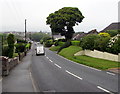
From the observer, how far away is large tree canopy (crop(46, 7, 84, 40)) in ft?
198

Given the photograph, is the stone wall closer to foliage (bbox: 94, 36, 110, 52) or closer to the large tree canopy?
foliage (bbox: 94, 36, 110, 52)

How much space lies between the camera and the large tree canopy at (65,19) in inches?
2371

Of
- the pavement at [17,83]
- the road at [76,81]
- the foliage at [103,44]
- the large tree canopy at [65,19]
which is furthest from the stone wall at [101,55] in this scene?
the large tree canopy at [65,19]

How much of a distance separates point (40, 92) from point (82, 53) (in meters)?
29.5

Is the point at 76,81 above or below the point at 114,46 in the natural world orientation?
below

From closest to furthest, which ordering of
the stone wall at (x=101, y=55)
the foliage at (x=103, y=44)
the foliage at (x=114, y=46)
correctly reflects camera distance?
the stone wall at (x=101, y=55) → the foliage at (x=114, y=46) → the foliage at (x=103, y=44)

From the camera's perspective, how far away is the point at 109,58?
27031mm

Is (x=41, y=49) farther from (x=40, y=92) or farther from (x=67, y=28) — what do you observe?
(x=40, y=92)

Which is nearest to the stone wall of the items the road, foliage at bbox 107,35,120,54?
foliage at bbox 107,35,120,54

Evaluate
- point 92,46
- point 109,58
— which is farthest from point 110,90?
point 92,46

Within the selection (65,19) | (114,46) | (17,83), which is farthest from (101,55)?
(65,19)

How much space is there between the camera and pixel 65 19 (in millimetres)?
59281

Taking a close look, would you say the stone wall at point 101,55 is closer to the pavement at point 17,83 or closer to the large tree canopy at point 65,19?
the pavement at point 17,83

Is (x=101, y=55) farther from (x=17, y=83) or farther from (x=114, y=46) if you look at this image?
(x=17, y=83)
